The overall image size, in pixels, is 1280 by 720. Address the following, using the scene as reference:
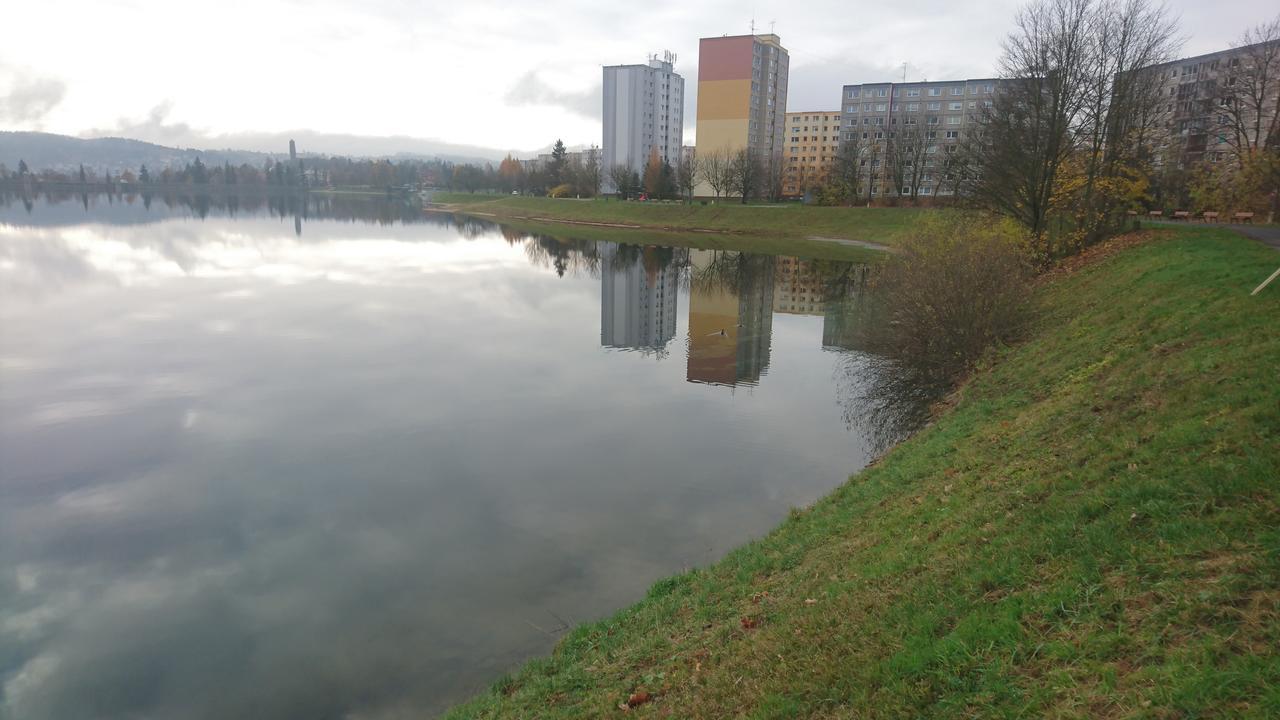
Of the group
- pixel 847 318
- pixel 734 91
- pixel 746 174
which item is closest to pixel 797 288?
pixel 847 318

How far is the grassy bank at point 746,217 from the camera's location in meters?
75.3

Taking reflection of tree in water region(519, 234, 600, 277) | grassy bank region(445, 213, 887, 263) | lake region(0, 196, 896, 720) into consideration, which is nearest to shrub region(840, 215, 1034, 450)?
lake region(0, 196, 896, 720)

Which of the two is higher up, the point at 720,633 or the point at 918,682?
the point at 918,682

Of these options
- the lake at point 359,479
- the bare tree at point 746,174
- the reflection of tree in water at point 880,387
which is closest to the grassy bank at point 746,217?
the bare tree at point 746,174

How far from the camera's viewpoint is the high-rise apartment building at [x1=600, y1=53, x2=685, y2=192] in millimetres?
142500

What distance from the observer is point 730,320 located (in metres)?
35.2

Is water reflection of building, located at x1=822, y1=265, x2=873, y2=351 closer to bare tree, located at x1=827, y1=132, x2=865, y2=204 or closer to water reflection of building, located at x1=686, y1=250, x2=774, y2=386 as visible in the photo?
water reflection of building, located at x1=686, y1=250, x2=774, y2=386

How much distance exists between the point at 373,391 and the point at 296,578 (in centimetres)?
1053

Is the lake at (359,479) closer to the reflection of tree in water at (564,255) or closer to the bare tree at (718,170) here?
the reflection of tree in water at (564,255)

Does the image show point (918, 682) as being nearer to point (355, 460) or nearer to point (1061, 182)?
point (355, 460)

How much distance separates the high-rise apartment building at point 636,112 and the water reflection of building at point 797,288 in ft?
293

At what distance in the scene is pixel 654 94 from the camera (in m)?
146

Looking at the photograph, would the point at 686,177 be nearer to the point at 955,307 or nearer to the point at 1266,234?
the point at 1266,234

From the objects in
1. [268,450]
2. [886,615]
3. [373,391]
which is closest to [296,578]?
[268,450]
